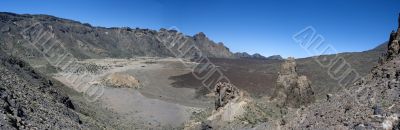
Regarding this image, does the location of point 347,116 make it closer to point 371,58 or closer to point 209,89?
point 209,89

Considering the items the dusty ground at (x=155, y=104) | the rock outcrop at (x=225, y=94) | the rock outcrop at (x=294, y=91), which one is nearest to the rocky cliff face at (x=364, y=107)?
the rock outcrop at (x=225, y=94)

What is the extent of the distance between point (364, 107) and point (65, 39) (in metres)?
141

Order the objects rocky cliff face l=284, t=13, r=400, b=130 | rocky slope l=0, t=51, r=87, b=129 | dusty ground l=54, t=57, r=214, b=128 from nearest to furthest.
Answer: rocky cliff face l=284, t=13, r=400, b=130, rocky slope l=0, t=51, r=87, b=129, dusty ground l=54, t=57, r=214, b=128

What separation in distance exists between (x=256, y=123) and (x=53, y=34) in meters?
126

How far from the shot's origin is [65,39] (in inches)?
5723

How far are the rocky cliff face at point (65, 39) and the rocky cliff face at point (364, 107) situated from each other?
3163 inches

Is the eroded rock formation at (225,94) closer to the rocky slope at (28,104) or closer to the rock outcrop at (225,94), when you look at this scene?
the rock outcrop at (225,94)

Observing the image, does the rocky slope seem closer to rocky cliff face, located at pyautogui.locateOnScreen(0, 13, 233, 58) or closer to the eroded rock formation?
the eroded rock formation

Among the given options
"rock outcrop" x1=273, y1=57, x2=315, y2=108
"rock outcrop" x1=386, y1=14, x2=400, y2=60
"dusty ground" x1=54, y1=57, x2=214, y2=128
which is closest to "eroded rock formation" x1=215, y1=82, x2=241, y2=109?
"rock outcrop" x1=273, y1=57, x2=315, y2=108

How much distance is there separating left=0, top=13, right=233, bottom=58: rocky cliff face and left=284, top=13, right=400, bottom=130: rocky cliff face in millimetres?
80350

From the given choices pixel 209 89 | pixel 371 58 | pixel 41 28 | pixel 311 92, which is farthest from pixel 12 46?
pixel 311 92

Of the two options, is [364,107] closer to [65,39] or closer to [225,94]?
[225,94]

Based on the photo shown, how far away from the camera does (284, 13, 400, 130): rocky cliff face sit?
1173 centimetres

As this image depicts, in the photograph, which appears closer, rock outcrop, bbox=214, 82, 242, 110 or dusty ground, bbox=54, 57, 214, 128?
rock outcrop, bbox=214, 82, 242, 110
